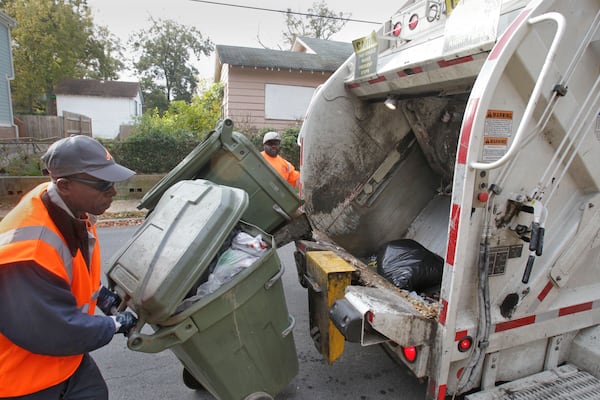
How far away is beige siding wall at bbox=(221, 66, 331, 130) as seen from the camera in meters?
11.9

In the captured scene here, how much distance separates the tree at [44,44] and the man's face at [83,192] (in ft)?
92.2

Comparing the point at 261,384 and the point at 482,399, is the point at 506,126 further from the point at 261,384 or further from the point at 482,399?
the point at 261,384

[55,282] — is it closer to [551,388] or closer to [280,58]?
[551,388]

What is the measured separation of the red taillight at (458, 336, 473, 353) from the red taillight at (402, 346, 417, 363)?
20 centimetres

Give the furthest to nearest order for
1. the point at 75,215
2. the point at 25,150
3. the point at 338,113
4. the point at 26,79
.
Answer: the point at 26,79 < the point at 25,150 < the point at 338,113 < the point at 75,215

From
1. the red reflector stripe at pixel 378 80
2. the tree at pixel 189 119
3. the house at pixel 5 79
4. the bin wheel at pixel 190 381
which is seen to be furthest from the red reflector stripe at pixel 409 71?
the house at pixel 5 79

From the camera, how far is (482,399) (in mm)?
1869

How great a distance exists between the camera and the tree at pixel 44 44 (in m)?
23.1

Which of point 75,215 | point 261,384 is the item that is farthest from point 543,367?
point 75,215

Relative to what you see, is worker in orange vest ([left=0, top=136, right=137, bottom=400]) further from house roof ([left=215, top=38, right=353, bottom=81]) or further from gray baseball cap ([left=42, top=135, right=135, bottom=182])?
house roof ([left=215, top=38, right=353, bottom=81])

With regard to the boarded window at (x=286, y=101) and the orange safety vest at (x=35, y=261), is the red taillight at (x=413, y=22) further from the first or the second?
the boarded window at (x=286, y=101)

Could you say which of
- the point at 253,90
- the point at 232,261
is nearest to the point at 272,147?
the point at 232,261

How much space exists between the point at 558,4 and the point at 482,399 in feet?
5.98

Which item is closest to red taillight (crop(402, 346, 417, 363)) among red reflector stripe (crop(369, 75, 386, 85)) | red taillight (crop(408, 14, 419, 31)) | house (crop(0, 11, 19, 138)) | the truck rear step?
the truck rear step
